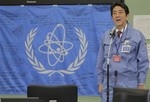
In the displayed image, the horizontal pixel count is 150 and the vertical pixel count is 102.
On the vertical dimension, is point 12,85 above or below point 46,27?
below

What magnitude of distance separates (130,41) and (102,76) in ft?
1.48

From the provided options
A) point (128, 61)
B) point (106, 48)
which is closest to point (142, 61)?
point (128, 61)

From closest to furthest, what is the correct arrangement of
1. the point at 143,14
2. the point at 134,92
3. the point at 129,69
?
the point at 134,92
the point at 129,69
the point at 143,14

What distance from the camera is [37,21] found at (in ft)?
13.3

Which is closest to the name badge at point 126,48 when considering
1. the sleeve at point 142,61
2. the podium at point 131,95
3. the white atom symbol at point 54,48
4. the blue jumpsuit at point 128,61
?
the blue jumpsuit at point 128,61

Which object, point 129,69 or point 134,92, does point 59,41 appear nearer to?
point 129,69

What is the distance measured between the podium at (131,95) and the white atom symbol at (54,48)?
1.83 m

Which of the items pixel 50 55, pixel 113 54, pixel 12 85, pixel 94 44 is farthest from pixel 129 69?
pixel 12 85

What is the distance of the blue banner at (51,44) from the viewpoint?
157 inches

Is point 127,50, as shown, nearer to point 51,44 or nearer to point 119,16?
point 119,16

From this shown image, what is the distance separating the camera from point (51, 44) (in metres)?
4.05

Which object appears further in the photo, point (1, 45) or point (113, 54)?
point (1, 45)

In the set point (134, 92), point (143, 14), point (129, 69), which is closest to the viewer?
point (134, 92)

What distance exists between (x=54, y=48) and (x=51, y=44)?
0.22 feet
